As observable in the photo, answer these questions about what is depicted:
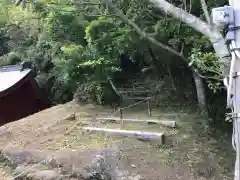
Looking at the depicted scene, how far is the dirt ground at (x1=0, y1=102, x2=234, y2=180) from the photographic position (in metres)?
4.75

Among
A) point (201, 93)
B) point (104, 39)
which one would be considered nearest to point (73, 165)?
point (201, 93)

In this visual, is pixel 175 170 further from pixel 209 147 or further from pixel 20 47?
pixel 20 47

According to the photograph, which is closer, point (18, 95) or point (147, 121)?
point (147, 121)

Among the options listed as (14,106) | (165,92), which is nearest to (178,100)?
(165,92)

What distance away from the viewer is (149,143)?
551 centimetres

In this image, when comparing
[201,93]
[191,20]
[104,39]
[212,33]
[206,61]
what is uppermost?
[191,20]

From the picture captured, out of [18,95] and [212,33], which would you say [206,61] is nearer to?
[212,33]

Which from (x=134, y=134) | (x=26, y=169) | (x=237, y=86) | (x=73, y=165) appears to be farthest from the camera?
(x=134, y=134)

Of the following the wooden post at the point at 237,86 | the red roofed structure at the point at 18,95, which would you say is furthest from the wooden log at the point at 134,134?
the red roofed structure at the point at 18,95

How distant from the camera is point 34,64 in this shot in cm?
1271

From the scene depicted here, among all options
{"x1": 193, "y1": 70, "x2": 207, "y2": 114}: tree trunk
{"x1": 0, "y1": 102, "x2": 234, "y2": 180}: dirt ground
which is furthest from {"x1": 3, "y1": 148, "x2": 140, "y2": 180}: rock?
{"x1": 193, "y1": 70, "x2": 207, "y2": 114}: tree trunk

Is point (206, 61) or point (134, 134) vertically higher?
point (206, 61)

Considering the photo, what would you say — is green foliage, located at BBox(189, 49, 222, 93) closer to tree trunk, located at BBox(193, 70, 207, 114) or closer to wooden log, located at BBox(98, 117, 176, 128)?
wooden log, located at BBox(98, 117, 176, 128)

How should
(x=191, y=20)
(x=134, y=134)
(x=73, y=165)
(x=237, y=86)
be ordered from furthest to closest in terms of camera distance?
1. (x=134, y=134)
2. (x=73, y=165)
3. (x=191, y=20)
4. (x=237, y=86)
